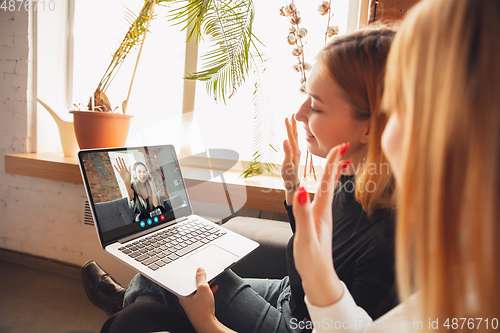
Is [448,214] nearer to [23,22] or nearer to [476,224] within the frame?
[476,224]

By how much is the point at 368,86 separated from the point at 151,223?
75 centimetres

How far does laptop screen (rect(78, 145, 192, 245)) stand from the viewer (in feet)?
2.62

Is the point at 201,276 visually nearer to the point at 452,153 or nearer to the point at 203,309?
the point at 203,309

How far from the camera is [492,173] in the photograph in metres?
0.27

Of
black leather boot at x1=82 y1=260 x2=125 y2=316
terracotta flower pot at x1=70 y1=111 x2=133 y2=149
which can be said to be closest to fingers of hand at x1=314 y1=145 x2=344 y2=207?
black leather boot at x1=82 y1=260 x2=125 y2=316

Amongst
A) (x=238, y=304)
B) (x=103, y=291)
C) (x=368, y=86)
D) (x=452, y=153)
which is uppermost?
(x=368, y=86)

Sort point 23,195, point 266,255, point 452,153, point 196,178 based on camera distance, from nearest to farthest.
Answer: point 452,153, point 266,255, point 196,178, point 23,195

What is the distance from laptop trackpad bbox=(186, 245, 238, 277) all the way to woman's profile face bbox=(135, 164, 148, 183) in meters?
0.31

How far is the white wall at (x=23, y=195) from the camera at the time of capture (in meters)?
1.60

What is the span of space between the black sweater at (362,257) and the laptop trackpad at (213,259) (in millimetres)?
186

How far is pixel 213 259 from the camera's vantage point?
0.79 m

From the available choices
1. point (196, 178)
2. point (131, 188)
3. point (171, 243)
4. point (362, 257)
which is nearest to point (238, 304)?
point (171, 243)

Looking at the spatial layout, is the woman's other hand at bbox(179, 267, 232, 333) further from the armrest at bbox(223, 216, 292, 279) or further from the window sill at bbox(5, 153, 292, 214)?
the window sill at bbox(5, 153, 292, 214)

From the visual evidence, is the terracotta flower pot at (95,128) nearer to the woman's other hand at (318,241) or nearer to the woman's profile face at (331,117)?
the woman's profile face at (331,117)
